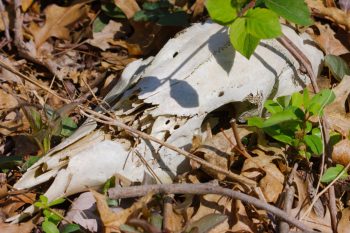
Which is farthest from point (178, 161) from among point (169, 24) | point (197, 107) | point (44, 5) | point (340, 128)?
point (44, 5)

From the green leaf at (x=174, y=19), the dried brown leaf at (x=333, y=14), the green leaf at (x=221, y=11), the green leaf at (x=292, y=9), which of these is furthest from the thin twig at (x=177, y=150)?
the dried brown leaf at (x=333, y=14)

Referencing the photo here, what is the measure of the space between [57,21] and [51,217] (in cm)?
165

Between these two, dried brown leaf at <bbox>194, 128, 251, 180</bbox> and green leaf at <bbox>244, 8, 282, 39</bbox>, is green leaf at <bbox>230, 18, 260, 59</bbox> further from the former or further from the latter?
dried brown leaf at <bbox>194, 128, 251, 180</bbox>

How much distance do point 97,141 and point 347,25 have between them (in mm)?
1672

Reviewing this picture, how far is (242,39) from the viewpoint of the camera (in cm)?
209

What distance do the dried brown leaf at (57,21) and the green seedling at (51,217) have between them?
146cm

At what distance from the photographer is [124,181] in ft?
7.32

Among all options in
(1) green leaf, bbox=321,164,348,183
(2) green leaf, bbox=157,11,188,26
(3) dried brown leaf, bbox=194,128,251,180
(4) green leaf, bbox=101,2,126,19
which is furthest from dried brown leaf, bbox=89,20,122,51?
(1) green leaf, bbox=321,164,348,183

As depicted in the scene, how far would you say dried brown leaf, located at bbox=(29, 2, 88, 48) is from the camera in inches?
131

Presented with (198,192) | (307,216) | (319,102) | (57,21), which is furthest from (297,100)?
(57,21)

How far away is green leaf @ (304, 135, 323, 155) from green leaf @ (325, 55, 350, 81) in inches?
22.4

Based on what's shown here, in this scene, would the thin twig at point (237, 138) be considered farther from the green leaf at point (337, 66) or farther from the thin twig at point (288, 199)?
the green leaf at point (337, 66)

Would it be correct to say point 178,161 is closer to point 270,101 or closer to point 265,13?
point 270,101

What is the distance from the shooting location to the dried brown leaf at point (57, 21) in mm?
3322
